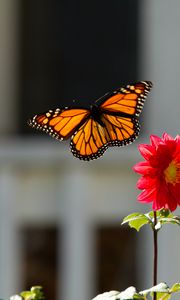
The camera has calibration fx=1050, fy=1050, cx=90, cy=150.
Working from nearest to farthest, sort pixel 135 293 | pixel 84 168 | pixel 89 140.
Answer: pixel 135 293 < pixel 89 140 < pixel 84 168

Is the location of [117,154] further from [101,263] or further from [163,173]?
[163,173]

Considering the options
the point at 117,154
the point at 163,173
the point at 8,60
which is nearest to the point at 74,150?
the point at 163,173

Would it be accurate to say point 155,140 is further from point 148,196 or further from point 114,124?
point 114,124

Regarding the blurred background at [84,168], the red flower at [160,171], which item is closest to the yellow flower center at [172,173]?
the red flower at [160,171]

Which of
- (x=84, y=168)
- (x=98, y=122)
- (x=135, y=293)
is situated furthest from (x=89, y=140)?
(x=84, y=168)

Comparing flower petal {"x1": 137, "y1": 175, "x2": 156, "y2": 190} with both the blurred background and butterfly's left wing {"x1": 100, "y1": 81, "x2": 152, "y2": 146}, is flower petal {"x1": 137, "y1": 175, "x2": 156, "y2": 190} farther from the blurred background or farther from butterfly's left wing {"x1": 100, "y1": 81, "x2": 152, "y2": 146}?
the blurred background
